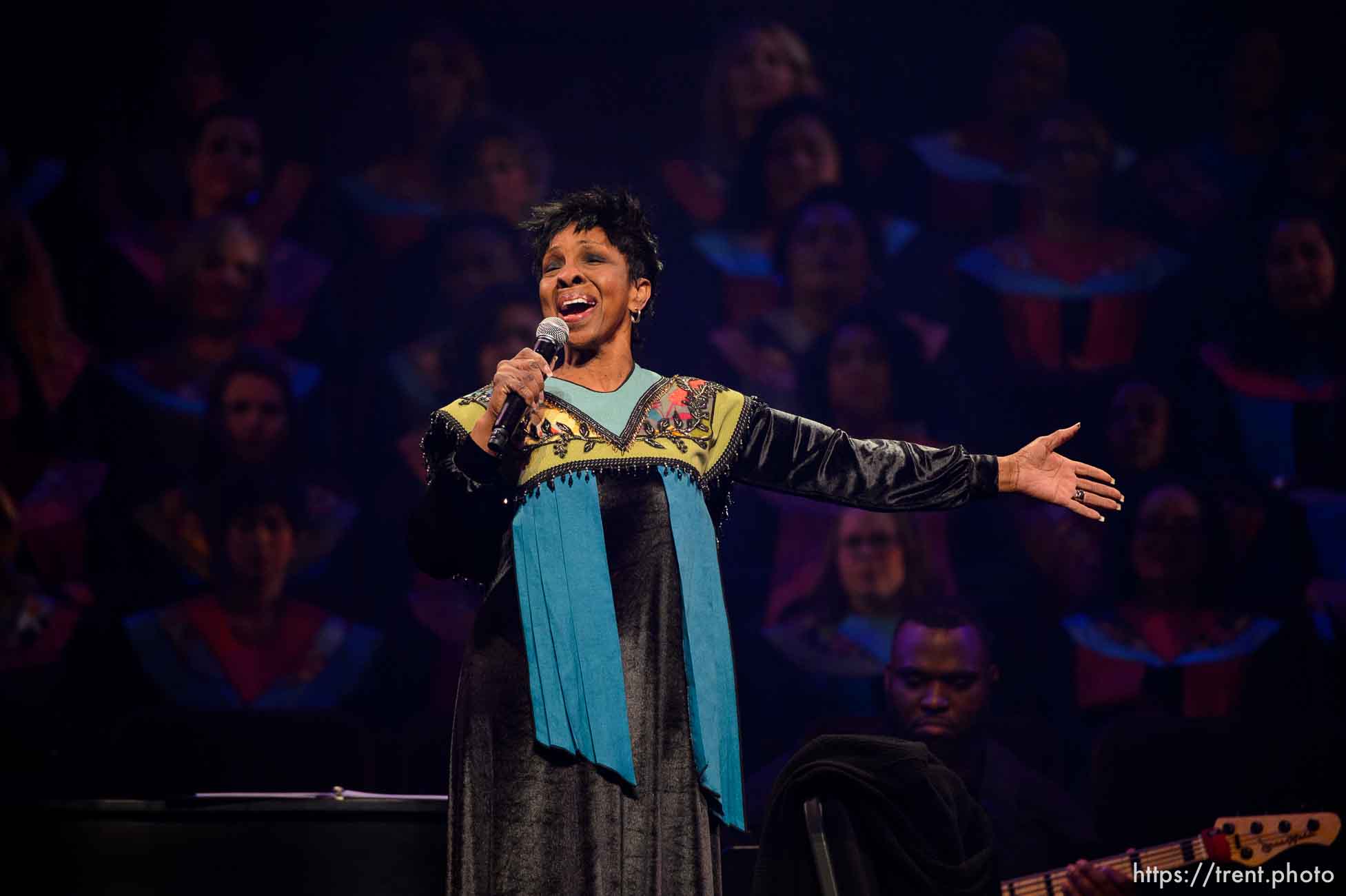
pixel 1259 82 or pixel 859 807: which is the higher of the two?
pixel 1259 82

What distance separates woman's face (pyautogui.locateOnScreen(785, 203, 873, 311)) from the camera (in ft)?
16.1

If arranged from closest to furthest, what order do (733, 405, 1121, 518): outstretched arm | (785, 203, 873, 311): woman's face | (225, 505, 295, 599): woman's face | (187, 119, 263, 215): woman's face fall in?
1. (733, 405, 1121, 518): outstretched arm
2. (225, 505, 295, 599): woman's face
3. (785, 203, 873, 311): woman's face
4. (187, 119, 263, 215): woman's face

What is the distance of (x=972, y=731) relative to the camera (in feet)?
13.9

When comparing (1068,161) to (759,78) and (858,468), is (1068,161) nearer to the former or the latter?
(759,78)

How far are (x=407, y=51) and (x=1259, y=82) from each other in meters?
3.28

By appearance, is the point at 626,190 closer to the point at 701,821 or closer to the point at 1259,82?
the point at 701,821

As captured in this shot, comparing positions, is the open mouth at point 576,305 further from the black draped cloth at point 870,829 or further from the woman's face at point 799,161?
the woman's face at point 799,161

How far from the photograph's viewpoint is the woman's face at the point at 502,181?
16.6ft

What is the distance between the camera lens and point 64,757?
418 cm

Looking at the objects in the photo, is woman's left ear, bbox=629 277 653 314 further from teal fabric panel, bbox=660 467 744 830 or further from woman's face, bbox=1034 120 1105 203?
woman's face, bbox=1034 120 1105 203

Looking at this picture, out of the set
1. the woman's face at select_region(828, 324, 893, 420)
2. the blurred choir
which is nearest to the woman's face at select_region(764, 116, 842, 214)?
the blurred choir

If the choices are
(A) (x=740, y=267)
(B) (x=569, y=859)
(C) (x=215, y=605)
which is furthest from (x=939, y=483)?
(C) (x=215, y=605)

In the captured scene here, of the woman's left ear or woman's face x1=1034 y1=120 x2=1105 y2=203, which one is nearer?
the woman's left ear

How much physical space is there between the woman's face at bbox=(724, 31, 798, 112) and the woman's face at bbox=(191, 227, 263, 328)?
1.94 meters
